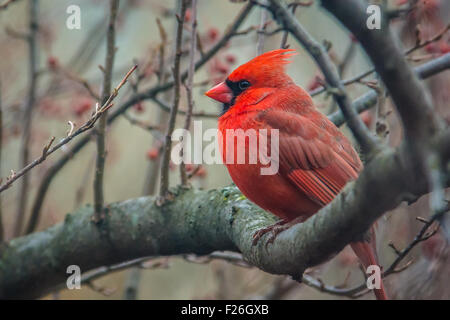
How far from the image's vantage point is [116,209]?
3172mm

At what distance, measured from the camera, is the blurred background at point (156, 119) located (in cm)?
354

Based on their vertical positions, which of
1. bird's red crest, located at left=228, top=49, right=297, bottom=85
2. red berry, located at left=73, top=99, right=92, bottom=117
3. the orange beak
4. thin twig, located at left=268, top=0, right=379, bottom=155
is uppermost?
red berry, located at left=73, top=99, right=92, bottom=117

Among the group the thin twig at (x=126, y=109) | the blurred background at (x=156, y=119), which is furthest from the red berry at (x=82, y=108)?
the thin twig at (x=126, y=109)

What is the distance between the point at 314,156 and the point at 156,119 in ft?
8.44

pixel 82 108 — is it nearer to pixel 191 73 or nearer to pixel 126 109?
pixel 126 109

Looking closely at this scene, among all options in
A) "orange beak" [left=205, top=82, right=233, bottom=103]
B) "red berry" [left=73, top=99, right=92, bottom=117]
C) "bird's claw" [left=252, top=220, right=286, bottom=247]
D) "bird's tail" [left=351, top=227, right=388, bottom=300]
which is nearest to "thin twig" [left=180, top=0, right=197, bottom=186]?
"orange beak" [left=205, top=82, right=233, bottom=103]

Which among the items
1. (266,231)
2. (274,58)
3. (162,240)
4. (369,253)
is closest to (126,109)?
(162,240)

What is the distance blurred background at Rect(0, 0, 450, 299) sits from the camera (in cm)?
354

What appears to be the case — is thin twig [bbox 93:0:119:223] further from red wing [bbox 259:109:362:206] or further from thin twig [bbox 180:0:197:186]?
red wing [bbox 259:109:362:206]

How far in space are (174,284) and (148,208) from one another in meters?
2.66

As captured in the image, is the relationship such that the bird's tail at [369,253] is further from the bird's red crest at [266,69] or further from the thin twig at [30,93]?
the thin twig at [30,93]

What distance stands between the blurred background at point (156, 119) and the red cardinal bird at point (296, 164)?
193 mm
